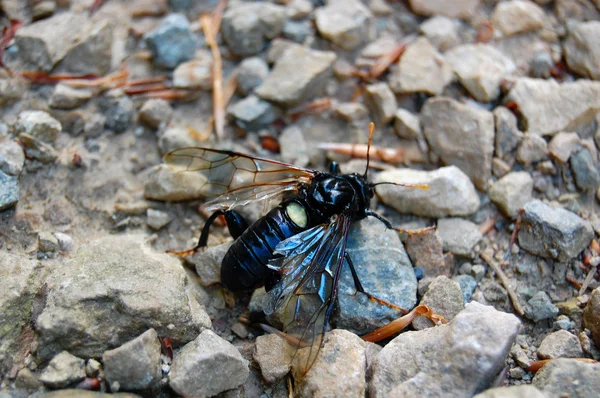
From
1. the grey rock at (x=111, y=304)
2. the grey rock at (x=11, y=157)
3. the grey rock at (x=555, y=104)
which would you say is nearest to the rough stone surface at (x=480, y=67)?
the grey rock at (x=555, y=104)

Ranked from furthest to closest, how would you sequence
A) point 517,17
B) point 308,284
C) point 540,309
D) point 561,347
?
point 517,17, point 540,309, point 308,284, point 561,347

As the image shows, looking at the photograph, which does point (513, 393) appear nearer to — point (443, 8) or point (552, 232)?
point (552, 232)

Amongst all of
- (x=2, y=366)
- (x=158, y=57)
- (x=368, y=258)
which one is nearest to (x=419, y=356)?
(x=368, y=258)

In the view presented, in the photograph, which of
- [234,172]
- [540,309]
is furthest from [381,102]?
[540,309]

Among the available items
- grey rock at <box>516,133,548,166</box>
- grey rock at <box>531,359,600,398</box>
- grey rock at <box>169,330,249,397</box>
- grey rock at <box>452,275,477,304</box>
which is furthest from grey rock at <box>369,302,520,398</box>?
grey rock at <box>516,133,548,166</box>

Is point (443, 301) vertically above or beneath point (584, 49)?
beneath

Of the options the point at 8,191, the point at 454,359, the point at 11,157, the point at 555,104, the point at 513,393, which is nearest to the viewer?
the point at 513,393

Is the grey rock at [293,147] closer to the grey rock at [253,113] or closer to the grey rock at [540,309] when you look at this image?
the grey rock at [253,113]
